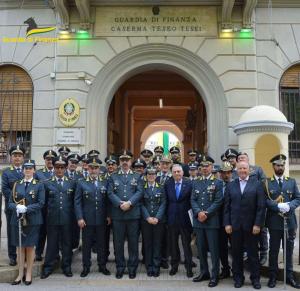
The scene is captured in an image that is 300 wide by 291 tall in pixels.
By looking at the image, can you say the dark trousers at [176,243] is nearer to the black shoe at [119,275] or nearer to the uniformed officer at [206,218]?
the uniformed officer at [206,218]

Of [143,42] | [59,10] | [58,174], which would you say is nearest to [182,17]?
[143,42]

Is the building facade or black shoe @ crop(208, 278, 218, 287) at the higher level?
the building facade

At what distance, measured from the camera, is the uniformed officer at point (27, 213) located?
627cm

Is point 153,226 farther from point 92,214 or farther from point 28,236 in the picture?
point 28,236

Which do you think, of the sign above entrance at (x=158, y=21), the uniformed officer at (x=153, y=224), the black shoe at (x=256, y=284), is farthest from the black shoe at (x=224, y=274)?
the sign above entrance at (x=158, y=21)

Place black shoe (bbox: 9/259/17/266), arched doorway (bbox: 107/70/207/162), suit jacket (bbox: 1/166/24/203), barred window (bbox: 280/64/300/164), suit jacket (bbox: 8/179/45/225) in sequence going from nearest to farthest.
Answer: suit jacket (bbox: 8/179/45/225) < black shoe (bbox: 9/259/17/266) < suit jacket (bbox: 1/166/24/203) < barred window (bbox: 280/64/300/164) < arched doorway (bbox: 107/70/207/162)

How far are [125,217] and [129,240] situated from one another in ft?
1.29

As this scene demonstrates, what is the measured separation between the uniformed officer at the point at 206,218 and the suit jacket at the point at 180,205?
229 mm

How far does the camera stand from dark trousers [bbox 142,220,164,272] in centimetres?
681

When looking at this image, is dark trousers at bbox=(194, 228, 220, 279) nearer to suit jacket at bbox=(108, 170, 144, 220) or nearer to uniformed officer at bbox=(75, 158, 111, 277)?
suit jacket at bbox=(108, 170, 144, 220)

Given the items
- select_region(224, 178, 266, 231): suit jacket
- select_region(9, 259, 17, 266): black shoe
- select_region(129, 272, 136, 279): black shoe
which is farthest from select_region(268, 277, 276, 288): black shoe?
select_region(9, 259, 17, 266): black shoe

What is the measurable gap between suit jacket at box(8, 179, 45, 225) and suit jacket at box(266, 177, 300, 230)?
3.48 m

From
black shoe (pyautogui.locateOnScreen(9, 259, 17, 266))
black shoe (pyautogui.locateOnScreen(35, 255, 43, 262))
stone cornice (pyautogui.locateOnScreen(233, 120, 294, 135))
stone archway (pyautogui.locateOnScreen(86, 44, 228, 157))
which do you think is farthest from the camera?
stone archway (pyautogui.locateOnScreen(86, 44, 228, 157))

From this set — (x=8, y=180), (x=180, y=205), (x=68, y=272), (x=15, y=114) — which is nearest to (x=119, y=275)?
(x=68, y=272)
